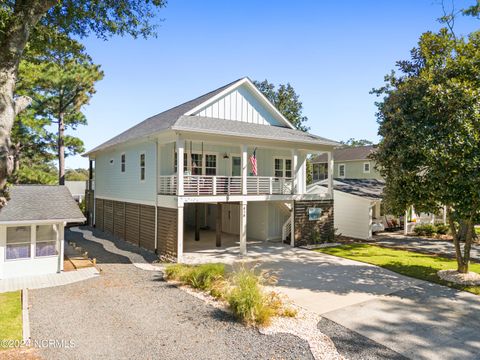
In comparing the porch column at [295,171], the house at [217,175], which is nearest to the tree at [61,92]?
the house at [217,175]

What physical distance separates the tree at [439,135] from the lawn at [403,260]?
1.42 meters

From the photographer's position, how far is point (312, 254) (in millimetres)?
17047

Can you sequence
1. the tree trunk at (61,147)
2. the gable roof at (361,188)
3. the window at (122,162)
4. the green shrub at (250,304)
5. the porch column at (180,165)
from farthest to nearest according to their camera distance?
the tree trunk at (61,147) < the gable roof at (361,188) < the window at (122,162) < the porch column at (180,165) < the green shrub at (250,304)

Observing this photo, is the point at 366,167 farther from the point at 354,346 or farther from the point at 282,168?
the point at 354,346

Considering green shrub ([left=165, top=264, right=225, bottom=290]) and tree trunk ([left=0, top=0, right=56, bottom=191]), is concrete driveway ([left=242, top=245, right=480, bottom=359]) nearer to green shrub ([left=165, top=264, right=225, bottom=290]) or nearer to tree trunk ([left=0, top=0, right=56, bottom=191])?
green shrub ([left=165, top=264, right=225, bottom=290])

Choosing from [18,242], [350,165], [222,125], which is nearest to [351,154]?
[350,165]

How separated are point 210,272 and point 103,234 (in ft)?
50.6

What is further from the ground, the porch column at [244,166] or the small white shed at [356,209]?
the porch column at [244,166]

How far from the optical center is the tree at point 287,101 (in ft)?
130

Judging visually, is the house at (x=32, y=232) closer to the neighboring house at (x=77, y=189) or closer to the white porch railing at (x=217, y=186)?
the white porch railing at (x=217, y=186)

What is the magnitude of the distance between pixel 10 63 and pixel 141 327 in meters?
6.91

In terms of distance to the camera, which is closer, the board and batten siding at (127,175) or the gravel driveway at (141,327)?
the gravel driveway at (141,327)

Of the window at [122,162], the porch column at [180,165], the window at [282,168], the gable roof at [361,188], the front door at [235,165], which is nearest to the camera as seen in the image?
the porch column at [180,165]

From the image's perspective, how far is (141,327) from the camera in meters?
8.00
